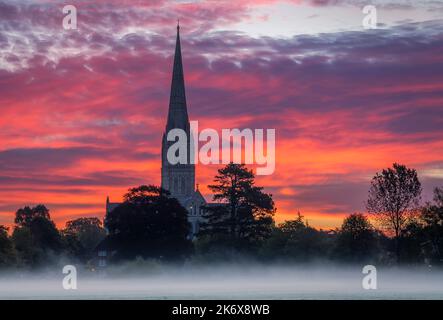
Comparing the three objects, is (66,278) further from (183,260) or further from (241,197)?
(241,197)

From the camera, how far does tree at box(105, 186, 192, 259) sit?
380 feet

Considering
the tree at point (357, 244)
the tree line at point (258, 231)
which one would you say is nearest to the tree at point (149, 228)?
the tree line at point (258, 231)

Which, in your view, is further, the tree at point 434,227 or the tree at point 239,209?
the tree at point 239,209

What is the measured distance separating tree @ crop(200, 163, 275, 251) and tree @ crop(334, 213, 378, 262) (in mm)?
16325

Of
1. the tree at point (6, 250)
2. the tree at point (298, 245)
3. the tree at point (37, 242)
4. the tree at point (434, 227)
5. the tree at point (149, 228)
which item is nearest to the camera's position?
the tree at point (434, 227)

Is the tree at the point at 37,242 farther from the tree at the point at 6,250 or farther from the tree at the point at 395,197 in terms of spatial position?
the tree at the point at 395,197

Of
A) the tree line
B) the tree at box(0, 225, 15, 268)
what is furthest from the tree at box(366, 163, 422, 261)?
the tree at box(0, 225, 15, 268)

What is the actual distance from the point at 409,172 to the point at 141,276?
2778cm

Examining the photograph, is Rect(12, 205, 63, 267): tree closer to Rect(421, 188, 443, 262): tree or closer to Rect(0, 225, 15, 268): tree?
Rect(0, 225, 15, 268): tree

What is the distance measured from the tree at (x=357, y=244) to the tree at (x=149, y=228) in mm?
23158

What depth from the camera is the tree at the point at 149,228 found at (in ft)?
380

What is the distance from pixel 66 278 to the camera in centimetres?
11544

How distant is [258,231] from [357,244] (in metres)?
20.8
